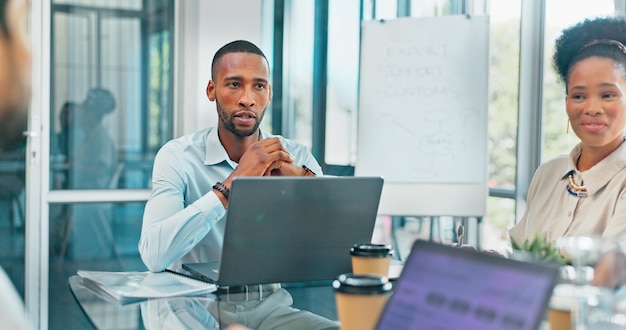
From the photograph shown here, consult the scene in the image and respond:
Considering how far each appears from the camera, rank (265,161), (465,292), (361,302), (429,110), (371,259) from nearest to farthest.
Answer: (465,292), (361,302), (371,259), (265,161), (429,110)

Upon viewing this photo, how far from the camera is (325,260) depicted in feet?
5.65

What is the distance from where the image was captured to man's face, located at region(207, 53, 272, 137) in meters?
2.42

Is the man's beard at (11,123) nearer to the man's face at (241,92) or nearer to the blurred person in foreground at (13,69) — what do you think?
the blurred person in foreground at (13,69)

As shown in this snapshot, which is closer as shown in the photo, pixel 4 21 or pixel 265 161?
pixel 4 21

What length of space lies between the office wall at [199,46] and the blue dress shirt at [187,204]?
1949 millimetres

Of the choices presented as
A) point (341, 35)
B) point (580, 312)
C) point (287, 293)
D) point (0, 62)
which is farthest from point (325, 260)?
point (341, 35)

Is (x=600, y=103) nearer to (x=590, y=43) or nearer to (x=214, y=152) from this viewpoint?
(x=590, y=43)

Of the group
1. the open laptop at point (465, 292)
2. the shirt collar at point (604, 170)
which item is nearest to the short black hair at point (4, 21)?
the open laptop at point (465, 292)

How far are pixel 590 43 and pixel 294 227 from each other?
1270mm

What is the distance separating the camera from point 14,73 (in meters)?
0.68

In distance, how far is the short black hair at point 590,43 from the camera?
230 cm

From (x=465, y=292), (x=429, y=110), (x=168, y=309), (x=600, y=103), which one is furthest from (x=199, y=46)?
(x=465, y=292)

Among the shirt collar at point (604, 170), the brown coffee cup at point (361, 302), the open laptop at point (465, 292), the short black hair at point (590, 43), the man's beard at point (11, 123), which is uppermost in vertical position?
the short black hair at point (590, 43)

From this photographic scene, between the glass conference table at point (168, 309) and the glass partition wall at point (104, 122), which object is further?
the glass partition wall at point (104, 122)
